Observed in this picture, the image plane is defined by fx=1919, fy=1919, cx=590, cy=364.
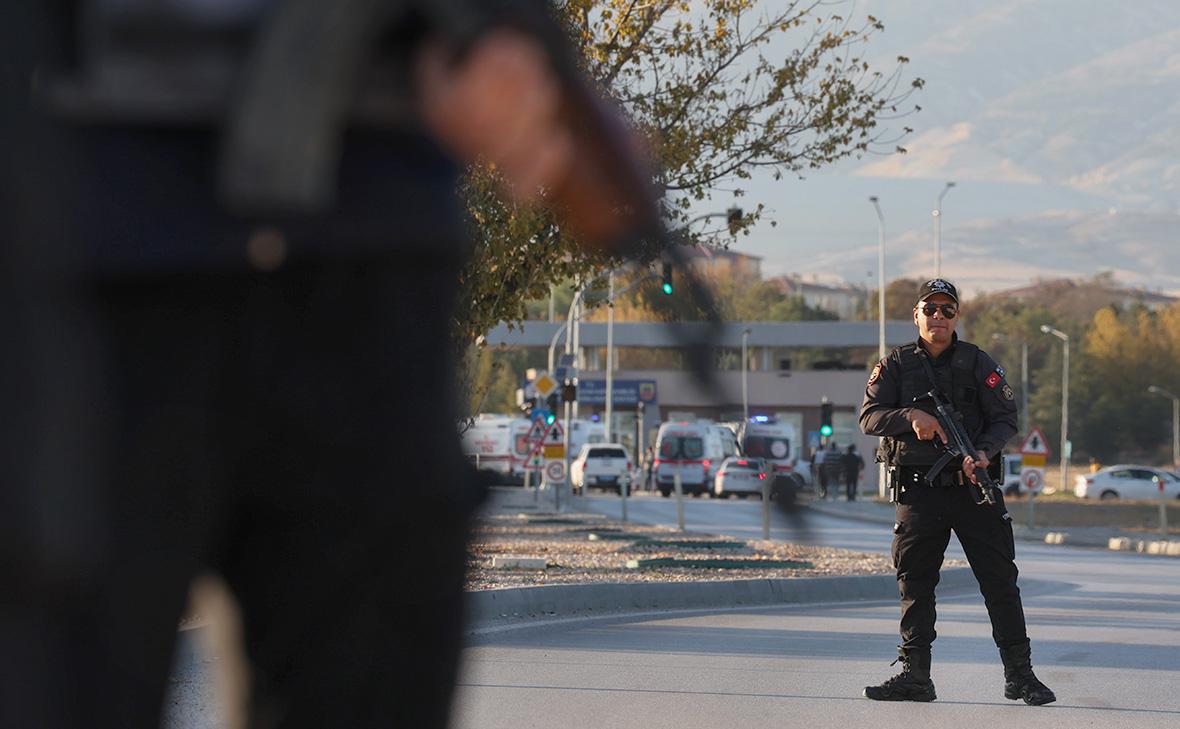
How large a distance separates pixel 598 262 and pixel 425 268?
104 mm

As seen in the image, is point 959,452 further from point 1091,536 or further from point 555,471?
point 555,471

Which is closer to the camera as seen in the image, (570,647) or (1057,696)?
(1057,696)

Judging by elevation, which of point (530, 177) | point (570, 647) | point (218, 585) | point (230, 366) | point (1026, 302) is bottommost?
point (570, 647)

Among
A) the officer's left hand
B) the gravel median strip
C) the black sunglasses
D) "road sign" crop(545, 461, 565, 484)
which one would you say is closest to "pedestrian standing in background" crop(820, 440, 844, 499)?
the officer's left hand

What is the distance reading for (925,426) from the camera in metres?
9.27

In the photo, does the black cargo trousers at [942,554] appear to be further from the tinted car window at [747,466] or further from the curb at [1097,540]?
the curb at [1097,540]

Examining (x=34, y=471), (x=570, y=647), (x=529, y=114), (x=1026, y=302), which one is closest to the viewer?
(x=34, y=471)

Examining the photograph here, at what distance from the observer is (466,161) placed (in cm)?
107

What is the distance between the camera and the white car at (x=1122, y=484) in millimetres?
61344

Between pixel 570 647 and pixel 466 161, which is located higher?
pixel 466 161

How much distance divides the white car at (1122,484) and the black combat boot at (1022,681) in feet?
178

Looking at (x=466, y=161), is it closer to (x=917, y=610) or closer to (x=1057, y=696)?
(x=917, y=610)

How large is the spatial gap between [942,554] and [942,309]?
1214 millimetres

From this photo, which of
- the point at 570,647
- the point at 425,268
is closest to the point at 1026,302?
the point at 570,647
